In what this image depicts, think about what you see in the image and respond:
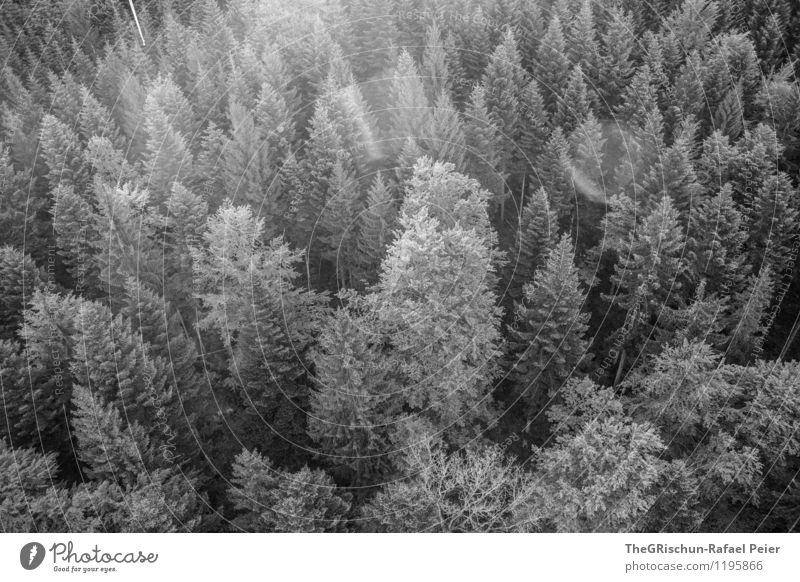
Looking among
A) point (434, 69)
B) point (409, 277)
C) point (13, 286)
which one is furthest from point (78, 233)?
point (434, 69)

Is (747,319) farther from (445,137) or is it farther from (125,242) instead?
(125,242)

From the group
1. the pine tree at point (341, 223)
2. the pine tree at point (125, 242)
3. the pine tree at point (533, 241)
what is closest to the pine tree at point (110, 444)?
the pine tree at point (125, 242)

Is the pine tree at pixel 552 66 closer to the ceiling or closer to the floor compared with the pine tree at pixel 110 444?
closer to the ceiling

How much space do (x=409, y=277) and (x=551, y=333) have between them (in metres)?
11.8

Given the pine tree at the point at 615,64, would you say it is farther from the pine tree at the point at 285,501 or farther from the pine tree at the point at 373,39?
the pine tree at the point at 285,501

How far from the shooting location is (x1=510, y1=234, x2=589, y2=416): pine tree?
1692 inches

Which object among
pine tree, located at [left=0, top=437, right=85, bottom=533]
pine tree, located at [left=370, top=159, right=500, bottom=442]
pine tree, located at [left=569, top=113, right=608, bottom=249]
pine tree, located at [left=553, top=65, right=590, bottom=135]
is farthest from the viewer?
pine tree, located at [left=553, top=65, right=590, bottom=135]

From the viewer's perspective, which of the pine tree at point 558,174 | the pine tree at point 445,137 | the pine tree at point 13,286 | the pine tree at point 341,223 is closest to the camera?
the pine tree at point 445,137

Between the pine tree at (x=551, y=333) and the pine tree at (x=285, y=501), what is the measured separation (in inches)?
618

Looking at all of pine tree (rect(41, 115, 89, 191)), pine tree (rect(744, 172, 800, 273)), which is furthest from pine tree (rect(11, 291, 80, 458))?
pine tree (rect(744, 172, 800, 273))

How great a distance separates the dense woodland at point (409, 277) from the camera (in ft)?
127

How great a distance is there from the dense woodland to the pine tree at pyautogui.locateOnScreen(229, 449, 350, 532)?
0.64 feet

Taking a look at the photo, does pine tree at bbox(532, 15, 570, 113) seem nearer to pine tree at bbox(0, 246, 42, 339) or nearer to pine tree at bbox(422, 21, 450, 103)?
pine tree at bbox(422, 21, 450, 103)

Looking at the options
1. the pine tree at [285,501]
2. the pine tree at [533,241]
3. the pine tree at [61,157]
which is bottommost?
the pine tree at [285,501]
